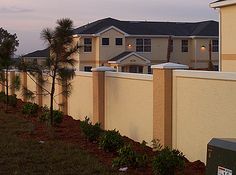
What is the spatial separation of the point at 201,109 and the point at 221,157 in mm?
5453

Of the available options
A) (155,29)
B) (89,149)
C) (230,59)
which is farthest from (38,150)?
(155,29)

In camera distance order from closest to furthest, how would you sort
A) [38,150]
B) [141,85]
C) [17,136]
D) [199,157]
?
[199,157], [38,150], [141,85], [17,136]

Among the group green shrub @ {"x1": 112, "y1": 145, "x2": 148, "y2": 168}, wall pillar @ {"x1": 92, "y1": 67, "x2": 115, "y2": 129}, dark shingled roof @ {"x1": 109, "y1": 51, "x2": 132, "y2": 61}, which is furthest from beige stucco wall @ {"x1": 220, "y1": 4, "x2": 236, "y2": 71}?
dark shingled roof @ {"x1": 109, "y1": 51, "x2": 132, "y2": 61}

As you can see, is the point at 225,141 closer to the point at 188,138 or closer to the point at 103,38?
the point at 188,138

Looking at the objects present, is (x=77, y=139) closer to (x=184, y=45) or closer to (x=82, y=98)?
(x=82, y=98)

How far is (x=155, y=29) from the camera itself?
171 feet

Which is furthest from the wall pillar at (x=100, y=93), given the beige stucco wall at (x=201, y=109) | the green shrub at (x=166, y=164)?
the green shrub at (x=166, y=164)

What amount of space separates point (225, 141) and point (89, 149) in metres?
7.42

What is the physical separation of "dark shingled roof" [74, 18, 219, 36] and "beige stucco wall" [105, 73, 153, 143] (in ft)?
115

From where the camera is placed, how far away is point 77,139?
12.7m

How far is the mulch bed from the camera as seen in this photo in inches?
348

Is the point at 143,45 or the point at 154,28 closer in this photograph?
the point at 143,45

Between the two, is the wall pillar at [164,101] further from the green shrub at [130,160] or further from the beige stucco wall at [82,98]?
the beige stucco wall at [82,98]

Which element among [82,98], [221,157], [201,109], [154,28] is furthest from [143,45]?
[221,157]
